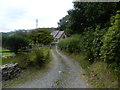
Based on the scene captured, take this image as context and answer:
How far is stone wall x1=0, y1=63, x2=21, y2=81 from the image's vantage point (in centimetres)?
325

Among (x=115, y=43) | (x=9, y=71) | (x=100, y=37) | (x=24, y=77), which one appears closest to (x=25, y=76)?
(x=24, y=77)

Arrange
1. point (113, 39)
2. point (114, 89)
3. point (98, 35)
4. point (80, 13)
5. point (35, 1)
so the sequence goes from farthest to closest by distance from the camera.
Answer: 1. point (80, 13)
2. point (35, 1)
3. point (98, 35)
4. point (113, 39)
5. point (114, 89)

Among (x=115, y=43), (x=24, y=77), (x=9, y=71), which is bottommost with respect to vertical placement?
(x=24, y=77)

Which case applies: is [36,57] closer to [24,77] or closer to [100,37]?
[24,77]

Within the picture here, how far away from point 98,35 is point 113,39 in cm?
141

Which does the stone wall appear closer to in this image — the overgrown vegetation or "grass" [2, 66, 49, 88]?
"grass" [2, 66, 49, 88]

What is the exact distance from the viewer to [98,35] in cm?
380

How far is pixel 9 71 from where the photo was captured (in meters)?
3.39

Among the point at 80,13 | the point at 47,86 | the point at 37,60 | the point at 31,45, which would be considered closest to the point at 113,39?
the point at 47,86

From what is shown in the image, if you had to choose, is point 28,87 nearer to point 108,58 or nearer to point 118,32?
point 108,58

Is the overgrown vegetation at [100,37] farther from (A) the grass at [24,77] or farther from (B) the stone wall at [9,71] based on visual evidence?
(B) the stone wall at [9,71]

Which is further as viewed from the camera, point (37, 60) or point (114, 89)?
point (37, 60)

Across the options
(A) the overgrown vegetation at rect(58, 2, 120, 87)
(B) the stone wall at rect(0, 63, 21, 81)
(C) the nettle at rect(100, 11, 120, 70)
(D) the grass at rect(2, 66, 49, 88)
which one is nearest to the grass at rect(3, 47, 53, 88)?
(D) the grass at rect(2, 66, 49, 88)

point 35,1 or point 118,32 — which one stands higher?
point 35,1
